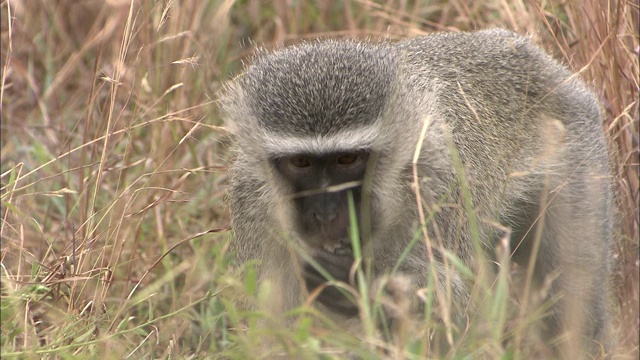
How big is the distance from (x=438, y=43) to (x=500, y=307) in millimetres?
1847

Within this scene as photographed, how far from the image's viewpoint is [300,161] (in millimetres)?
3320

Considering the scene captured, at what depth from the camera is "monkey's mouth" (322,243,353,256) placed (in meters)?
3.26

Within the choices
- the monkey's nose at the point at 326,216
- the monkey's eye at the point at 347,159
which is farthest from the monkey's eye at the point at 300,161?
the monkey's nose at the point at 326,216

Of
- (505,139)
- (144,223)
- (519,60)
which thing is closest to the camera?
(505,139)

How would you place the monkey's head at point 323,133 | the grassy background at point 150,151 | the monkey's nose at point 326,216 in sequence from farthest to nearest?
the grassy background at point 150,151 < the monkey's head at point 323,133 < the monkey's nose at point 326,216

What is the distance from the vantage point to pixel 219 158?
487 centimetres

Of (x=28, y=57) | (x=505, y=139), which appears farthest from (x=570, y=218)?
(x=28, y=57)

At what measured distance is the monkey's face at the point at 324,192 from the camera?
314 centimetres

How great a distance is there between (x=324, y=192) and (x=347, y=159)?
0.17 meters

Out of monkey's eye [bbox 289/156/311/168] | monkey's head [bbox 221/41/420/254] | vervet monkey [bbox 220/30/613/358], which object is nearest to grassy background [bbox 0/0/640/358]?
vervet monkey [bbox 220/30/613/358]

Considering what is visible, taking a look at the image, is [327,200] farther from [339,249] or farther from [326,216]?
[339,249]

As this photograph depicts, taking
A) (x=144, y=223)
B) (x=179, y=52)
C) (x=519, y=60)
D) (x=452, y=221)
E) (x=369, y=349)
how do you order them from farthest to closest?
(x=179, y=52) → (x=144, y=223) → (x=519, y=60) → (x=452, y=221) → (x=369, y=349)

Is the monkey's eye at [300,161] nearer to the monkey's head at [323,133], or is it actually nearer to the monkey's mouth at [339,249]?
the monkey's head at [323,133]

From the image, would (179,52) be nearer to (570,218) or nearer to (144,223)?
(144,223)
